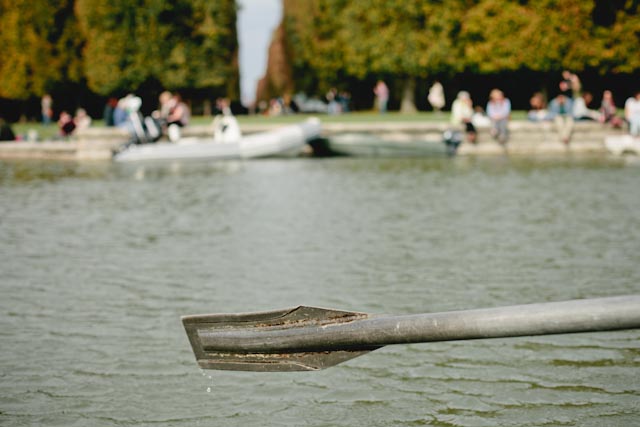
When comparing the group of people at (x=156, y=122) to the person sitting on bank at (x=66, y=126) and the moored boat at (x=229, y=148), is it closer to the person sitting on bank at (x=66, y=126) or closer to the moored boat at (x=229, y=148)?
the moored boat at (x=229, y=148)

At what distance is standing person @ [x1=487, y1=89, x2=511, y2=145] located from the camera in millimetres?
27703

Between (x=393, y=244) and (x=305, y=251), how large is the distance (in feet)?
3.22

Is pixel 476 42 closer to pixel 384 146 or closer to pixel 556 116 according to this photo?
pixel 556 116

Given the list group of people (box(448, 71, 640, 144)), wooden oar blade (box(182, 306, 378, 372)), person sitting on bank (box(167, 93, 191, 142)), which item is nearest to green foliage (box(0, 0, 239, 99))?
person sitting on bank (box(167, 93, 191, 142))

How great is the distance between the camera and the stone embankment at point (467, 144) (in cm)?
2816

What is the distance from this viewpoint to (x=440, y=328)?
3922 mm

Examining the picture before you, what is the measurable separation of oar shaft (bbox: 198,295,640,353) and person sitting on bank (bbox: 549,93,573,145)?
80.7 feet

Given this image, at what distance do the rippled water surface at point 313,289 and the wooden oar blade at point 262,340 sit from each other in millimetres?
782

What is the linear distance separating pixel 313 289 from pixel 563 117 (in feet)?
69.7

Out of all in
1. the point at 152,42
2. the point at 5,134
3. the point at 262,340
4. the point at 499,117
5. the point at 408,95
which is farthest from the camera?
the point at 408,95

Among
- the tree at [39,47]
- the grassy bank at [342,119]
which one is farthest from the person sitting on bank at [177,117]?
the tree at [39,47]

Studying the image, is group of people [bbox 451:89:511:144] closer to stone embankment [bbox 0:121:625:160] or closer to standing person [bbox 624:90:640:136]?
stone embankment [bbox 0:121:625:160]

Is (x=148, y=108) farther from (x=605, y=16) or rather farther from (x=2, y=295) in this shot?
(x=2, y=295)

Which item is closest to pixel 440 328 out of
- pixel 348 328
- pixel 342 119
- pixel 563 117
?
pixel 348 328
